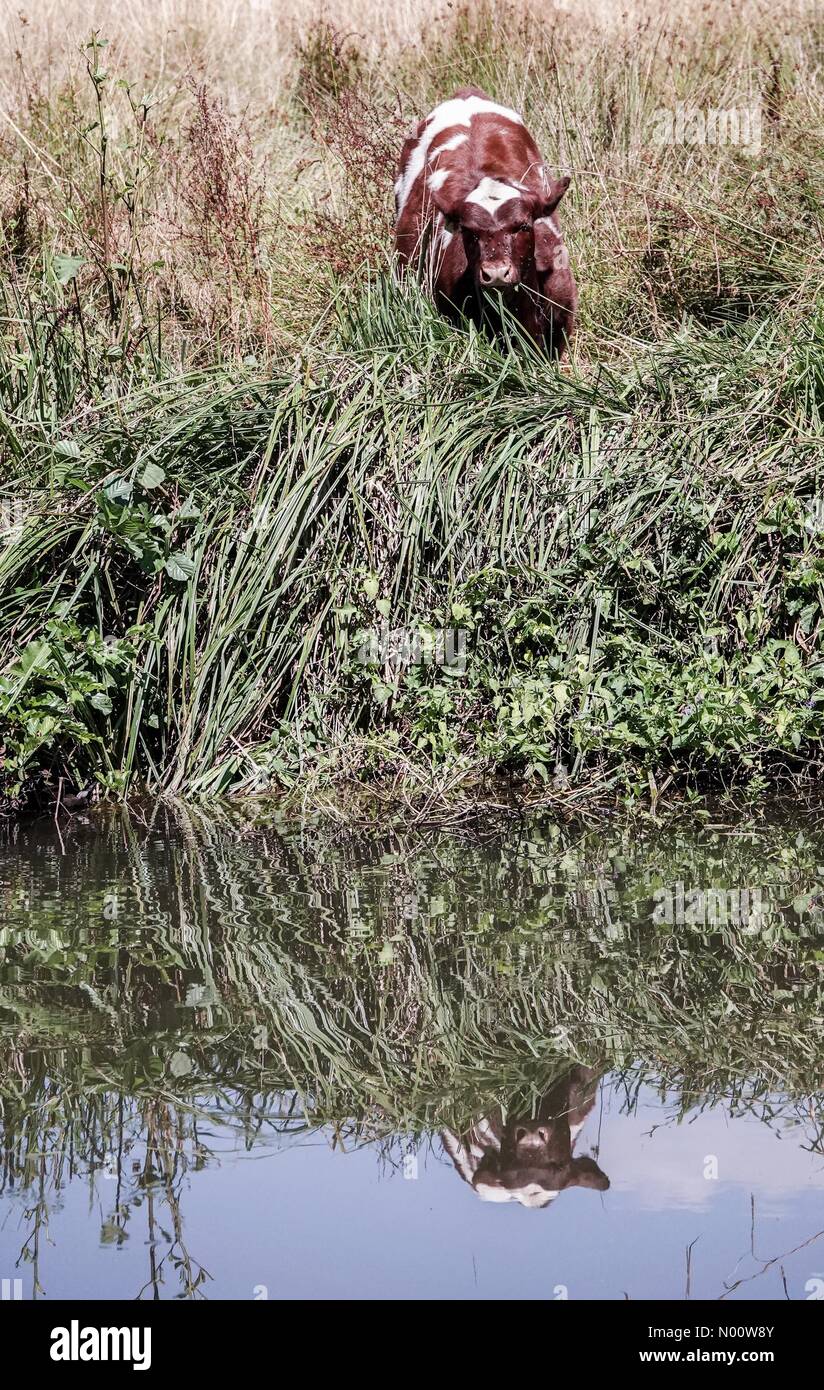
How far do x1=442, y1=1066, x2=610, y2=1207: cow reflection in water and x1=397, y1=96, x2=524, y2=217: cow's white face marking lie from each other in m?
5.49

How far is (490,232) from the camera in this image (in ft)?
20.7

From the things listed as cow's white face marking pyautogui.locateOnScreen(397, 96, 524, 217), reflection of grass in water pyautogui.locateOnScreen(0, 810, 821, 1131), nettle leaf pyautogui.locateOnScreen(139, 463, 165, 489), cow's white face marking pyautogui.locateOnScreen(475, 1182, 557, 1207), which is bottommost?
cow's white face marking pyautogui.locateOnScreen(475, 1182, 557, 1207)

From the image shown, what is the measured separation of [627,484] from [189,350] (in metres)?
2.16

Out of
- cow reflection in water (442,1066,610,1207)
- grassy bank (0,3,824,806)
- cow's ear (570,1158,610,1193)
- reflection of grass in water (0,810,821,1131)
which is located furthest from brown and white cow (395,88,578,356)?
cow's ear (570,1158,610,1193)

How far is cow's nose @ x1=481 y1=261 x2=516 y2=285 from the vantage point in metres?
6.21

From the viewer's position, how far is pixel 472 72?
936 centimetres

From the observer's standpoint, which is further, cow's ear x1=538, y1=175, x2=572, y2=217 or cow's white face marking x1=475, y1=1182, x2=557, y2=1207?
cow's ear x1=538, y1=175, x2=572, y2=217

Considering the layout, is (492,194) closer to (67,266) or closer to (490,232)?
(490,232)

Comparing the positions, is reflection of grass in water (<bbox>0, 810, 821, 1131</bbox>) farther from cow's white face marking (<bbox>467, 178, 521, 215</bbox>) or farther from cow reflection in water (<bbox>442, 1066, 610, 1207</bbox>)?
cow's white face marking (<bbox>467, 178, 521, 215</bbox>)

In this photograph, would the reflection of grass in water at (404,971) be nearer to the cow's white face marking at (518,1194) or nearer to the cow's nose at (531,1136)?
the cow's nose at (531,1136)

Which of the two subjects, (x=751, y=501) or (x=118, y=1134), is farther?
(x=751, y=501)

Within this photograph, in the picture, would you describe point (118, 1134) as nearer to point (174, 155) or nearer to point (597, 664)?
point (597, 664)

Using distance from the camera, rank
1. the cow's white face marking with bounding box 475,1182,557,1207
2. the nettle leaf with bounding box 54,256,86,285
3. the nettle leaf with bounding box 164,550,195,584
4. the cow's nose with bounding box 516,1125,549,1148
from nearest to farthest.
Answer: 1. the cow's white face marking with bounding box 475,1182,557,1207
2. the cow's nose with bounding box 516,1125,549,1148
3. the nettle leaf with bounding box 164,550,195,584
4. the nettle leaf with bounding box 54,256,86,285

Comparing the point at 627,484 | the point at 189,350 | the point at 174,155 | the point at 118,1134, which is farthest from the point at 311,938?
the point at 174,155
